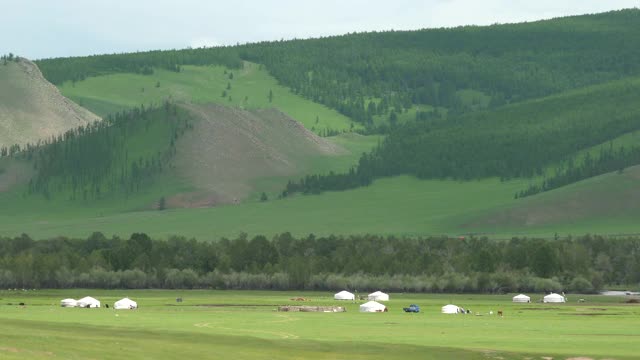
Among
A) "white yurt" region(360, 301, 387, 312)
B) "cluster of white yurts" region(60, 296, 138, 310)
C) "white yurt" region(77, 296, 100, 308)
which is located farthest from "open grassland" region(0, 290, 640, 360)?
"white yurt" region(77, 296, 100, 308)

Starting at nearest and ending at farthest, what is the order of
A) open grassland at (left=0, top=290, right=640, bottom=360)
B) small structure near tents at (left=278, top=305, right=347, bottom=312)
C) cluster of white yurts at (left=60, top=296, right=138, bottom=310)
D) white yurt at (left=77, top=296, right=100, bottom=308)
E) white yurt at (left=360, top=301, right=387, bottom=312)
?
open grassland at (left=0, top=290, right=640, bottom=360) < small structure near tents at (left=278, top=305, right=347, bottom=312) < cluster of white yurts at (left=60, top=296, right=138, bottom=310) < white yurt at (left=360, top=301, right=387, bottom=312) < white yurt at (left=77, top=296, right=100, bottom=308)

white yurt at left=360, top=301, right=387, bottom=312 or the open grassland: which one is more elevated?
the open grassland

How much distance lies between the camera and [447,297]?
632 feet

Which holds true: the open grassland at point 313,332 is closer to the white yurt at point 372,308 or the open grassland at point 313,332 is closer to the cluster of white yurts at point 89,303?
the white yurt at point 372,308

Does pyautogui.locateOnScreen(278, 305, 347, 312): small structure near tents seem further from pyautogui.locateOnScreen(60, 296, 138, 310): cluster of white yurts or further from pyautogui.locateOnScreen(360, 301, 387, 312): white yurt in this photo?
pyautogui.locateOnScreen(60, 296, 138, 310): cluster of white yurts

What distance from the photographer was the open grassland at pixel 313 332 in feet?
324

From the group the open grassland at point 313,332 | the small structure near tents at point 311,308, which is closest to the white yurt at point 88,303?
the open grassland at point 313,332

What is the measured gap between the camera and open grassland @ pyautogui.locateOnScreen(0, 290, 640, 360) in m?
98.6

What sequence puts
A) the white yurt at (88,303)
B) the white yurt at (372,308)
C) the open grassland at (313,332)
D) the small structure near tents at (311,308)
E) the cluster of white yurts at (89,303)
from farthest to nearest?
the white yurt at (88,303)
the white yurt at (372,308)
the cluster of white yurts at (89,303)
the small structure near tents at (311,308)
the open grassland at (313,332)

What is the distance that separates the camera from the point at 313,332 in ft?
Result: 395

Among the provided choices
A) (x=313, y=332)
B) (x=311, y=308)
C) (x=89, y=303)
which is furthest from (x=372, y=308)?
(x=313, y=332)

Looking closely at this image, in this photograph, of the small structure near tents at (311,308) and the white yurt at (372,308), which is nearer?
the small structure near tents at (311,308)

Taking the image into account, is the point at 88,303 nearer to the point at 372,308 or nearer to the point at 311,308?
the point at 311,308

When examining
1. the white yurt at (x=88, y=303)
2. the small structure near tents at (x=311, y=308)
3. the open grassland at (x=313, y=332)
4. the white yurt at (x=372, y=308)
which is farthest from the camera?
the white yurt at (x=88, y=303)
